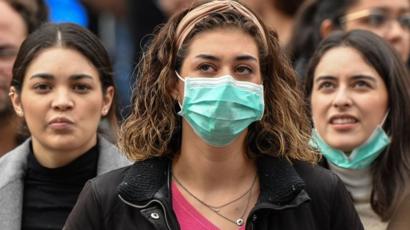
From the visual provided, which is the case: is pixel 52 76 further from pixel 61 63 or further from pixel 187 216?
pixel 187 216

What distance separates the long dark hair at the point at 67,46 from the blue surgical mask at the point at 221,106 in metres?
1.14

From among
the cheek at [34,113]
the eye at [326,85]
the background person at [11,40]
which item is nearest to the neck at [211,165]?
the cheek at [34,113]

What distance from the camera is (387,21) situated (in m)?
6.89

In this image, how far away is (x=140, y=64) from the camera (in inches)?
191

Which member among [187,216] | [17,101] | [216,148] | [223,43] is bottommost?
A: [187,216]

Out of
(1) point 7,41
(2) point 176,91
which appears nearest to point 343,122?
(2) point 176,91

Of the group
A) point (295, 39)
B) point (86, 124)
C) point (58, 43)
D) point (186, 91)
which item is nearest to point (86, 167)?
point (86, 124)

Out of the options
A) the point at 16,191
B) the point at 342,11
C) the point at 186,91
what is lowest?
the point at 16,191

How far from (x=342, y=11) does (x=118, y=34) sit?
10.9 ft

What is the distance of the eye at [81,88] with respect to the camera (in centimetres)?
528

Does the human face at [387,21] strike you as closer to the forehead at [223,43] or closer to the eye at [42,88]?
the eye at [42,88]

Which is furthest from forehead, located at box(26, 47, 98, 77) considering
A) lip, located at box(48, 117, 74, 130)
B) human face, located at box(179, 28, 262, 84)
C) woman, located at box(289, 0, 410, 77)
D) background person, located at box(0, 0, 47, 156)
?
woman, located at box(289, 0, 410, 77)

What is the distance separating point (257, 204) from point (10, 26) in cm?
286

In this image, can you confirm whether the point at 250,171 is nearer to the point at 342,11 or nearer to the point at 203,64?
the point at 203,64
